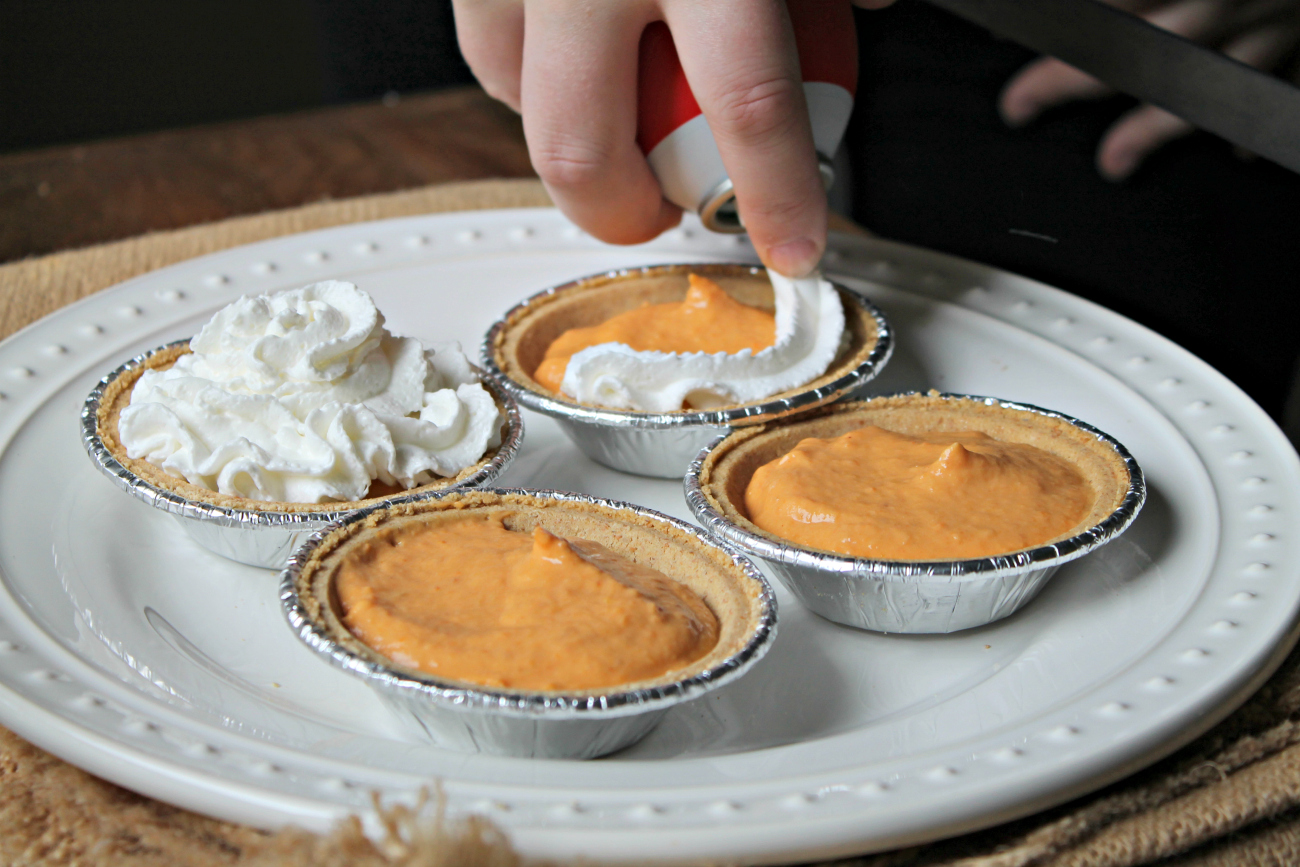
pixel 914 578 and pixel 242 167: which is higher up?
pixel 914 578

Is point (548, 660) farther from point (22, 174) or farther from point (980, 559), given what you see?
point (22, 174)

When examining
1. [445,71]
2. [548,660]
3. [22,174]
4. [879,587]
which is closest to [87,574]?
[548,660]

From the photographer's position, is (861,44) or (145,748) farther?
(861,44)

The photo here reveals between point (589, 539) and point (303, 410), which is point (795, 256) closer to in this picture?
point (589, 539)

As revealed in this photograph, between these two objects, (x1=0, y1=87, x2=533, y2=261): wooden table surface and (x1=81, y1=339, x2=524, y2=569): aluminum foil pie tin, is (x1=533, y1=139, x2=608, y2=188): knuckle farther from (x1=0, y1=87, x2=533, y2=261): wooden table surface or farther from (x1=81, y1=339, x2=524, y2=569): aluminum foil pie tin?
(x1=0, y1=87, x2=533, y2=261): wooden table surface

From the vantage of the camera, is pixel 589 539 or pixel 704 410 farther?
pixel 704 410

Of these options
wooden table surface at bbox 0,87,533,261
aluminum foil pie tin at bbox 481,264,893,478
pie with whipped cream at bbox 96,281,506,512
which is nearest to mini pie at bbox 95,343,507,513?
pie with whipped cream at bbox 96,281,506,512

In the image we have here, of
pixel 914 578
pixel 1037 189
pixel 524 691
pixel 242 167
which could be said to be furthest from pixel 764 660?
pixel 242 167
